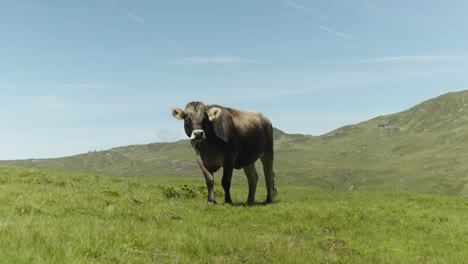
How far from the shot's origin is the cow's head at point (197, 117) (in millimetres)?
17562

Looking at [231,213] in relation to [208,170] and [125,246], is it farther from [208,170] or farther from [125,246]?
[125,246]

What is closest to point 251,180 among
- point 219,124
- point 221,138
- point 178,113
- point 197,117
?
point 221,138

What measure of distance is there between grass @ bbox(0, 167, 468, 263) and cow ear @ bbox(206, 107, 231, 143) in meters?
3.35

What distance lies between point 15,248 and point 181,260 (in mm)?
2724

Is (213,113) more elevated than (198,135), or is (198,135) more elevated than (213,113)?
(213,113)

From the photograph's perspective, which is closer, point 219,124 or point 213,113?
point 213,113

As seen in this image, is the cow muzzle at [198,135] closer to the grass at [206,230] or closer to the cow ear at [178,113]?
the cow ear at [178,113]

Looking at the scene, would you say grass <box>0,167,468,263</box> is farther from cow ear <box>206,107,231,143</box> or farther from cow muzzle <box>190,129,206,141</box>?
cow ear <box>206,107,231,143</box>

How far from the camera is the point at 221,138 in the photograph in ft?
60.7

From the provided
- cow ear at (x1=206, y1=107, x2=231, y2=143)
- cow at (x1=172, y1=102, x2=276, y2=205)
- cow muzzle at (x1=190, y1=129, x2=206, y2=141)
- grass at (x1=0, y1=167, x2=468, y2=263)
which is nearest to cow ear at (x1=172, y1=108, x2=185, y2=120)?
cow at (x1=172, y1=102, x2=276, y2=205)

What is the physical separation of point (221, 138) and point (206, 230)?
8656 mm

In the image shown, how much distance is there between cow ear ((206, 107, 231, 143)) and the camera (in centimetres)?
1819

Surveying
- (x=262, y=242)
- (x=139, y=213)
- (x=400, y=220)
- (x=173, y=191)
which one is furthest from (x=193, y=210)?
(x=400, y=220)

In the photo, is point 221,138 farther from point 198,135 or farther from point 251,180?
point 251,180
